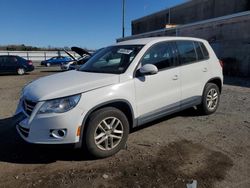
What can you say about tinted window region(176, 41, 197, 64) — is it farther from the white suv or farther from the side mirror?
the side mirror

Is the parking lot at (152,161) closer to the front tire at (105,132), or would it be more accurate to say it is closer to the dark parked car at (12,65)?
the front tire at (105,132)

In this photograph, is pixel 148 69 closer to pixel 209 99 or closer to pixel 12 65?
pixel 209 99

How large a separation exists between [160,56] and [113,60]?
867 mm

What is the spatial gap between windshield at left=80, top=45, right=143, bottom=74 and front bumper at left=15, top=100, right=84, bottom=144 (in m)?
1.15

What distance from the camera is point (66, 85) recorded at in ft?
13.0

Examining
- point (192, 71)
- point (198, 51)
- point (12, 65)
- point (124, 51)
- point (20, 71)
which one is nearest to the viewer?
point (124, 51)

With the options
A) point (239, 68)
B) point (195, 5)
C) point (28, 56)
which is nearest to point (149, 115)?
point (239, 68)

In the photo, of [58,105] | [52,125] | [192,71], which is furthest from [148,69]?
[52,125]

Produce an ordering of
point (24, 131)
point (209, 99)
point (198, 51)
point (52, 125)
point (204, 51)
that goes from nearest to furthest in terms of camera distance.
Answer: point (52, 125), point (24, 131), point (198, 51), point (204, 51), point (209, 99)

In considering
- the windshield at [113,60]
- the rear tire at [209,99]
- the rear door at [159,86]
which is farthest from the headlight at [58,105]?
the rear tire at [209,99]

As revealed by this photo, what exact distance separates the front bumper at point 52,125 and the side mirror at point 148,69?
128 centimetres

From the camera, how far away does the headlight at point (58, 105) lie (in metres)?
3.63

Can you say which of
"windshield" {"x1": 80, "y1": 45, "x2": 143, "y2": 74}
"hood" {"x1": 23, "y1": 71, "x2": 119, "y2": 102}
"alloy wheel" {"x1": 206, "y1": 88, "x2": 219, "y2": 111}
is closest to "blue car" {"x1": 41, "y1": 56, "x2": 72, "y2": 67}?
"alloy wheel" {"x1": 206, "y1": 88, "x2": 219, "y2": 111}

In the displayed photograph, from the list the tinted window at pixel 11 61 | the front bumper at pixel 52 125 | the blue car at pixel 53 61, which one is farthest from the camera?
the blue car at pixel 53 61
